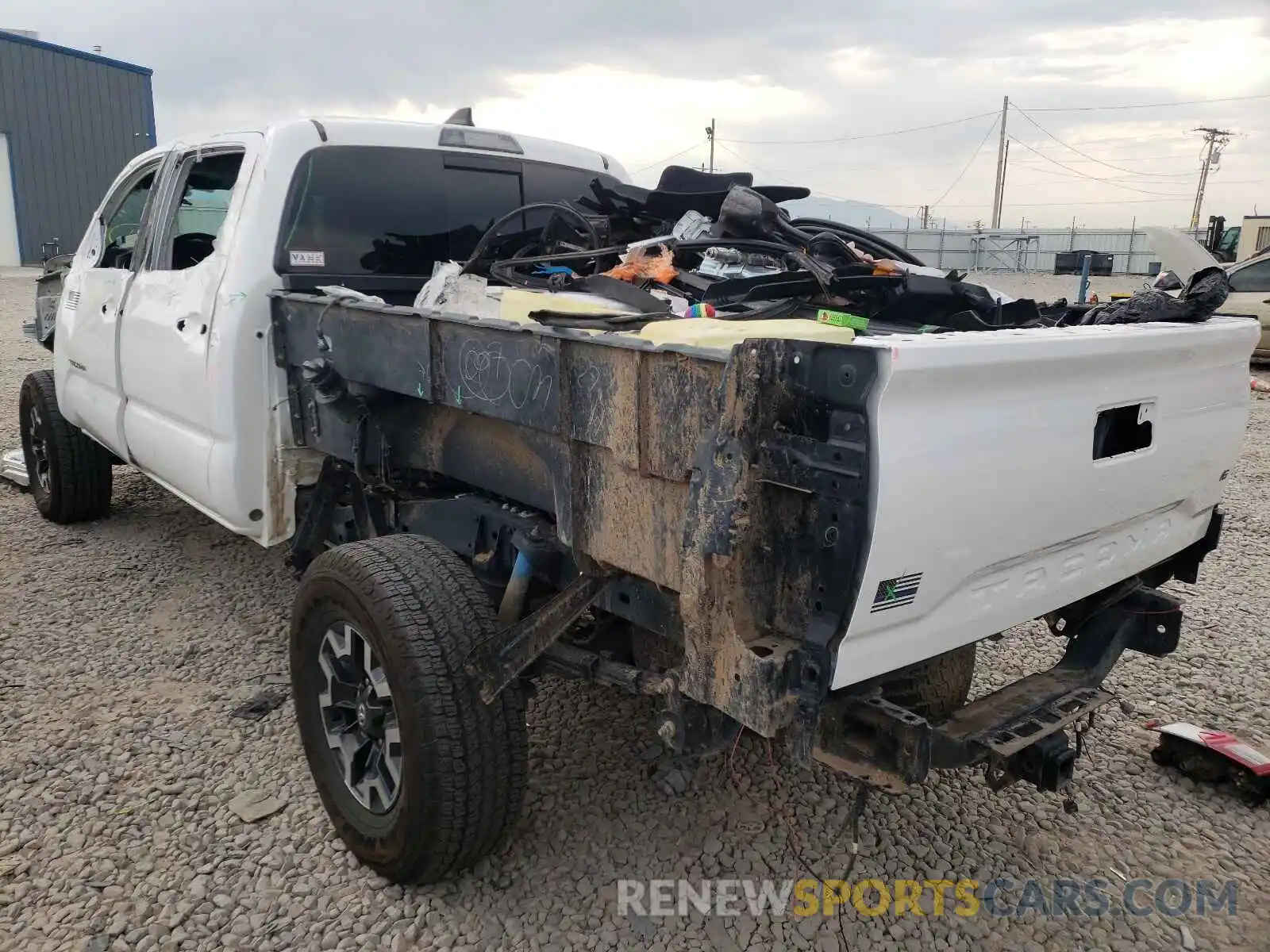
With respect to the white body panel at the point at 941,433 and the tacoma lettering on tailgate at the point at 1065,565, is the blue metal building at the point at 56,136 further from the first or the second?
the tacoma lettering on tailgate at the point at 1065,565

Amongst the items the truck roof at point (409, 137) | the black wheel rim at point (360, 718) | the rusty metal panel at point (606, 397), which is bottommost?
the black wheel rim at point (360, 718)

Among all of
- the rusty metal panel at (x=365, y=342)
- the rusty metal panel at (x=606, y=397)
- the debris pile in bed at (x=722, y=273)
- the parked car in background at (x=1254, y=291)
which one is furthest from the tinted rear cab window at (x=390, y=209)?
the parked car in background at (x=1254, y=291)

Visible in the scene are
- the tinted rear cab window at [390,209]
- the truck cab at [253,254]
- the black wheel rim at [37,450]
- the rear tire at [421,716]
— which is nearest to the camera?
the rear tire at [421,716]

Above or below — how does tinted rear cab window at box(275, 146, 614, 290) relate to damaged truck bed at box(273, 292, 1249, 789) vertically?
above

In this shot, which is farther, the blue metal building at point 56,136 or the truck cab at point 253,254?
the blue metal building at point 56,136

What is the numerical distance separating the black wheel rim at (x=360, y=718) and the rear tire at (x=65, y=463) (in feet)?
11.7

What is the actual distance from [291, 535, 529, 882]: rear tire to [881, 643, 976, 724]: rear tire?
0.99 m

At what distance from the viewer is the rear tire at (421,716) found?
243 cm

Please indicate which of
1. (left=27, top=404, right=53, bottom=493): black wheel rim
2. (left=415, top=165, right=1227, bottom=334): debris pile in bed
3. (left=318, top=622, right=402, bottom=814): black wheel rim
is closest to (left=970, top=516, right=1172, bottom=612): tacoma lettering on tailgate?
(left=415, top=165, right=1227, bottom=334): debris pile in bed

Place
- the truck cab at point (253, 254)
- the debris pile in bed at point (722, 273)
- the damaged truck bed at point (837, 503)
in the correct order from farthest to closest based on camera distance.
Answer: the truck cab at point (253, 254) → the debris pile in bed at point (722, 273) → the damaged truck bed at point (837, 503)

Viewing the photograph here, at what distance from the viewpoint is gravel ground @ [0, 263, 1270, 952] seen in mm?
2521

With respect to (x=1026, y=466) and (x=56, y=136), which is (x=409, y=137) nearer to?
(x=1026, y=466)

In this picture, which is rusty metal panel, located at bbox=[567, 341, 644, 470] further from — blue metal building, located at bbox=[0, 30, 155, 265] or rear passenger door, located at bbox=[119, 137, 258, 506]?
blue metal building, located at bbox=[0, 30, 155, 265]

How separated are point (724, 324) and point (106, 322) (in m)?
3.58
